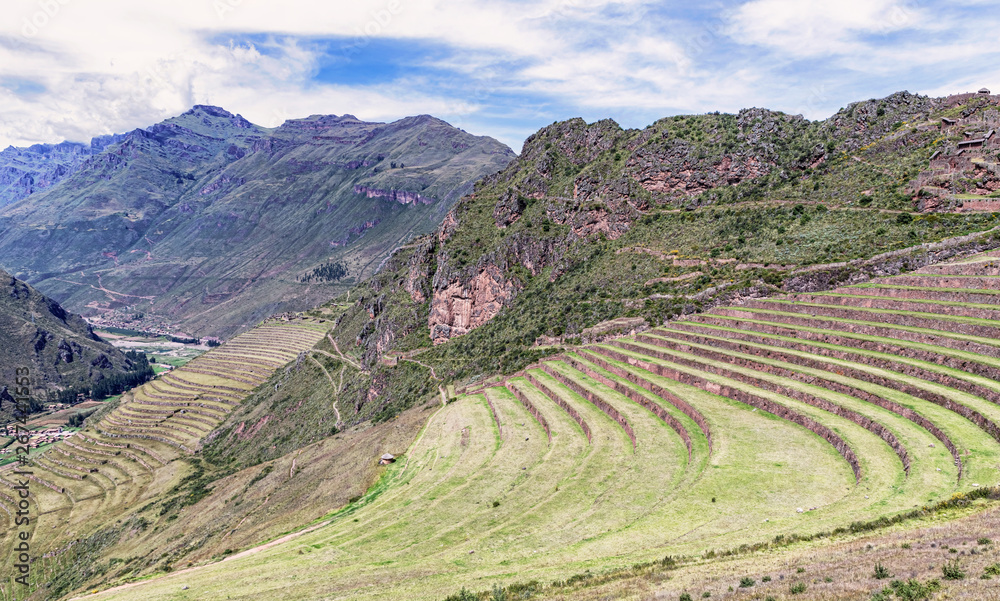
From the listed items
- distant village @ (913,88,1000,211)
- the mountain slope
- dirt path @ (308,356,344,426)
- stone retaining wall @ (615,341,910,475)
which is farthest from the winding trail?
the mountain slope

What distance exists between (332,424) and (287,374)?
29904 millimetres

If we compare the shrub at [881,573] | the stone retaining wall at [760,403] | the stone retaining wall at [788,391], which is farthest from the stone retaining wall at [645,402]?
the shrub at [881,573]

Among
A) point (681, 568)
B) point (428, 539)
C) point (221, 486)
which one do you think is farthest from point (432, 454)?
point (221, 486)

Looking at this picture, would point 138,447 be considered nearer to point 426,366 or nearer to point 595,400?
point 426,366

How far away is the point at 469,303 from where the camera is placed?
261 feet

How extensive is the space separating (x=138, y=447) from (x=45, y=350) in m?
123

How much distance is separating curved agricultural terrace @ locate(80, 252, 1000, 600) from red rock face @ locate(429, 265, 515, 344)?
1504 inches

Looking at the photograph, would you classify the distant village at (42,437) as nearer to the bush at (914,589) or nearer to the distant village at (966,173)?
the bush at (914,589)

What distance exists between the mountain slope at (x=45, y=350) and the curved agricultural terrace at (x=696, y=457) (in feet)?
618

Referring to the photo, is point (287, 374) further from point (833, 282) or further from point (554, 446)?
point (833, 282)

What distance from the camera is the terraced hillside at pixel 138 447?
69.9 metres

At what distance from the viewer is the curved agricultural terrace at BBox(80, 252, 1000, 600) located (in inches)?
704

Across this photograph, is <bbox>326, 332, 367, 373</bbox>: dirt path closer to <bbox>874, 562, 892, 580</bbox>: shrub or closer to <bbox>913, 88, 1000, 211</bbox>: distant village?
<bbox>913, 88, 1000, 211</bbox>: distant village

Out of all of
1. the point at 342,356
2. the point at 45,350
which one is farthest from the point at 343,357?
the point at 45,350
